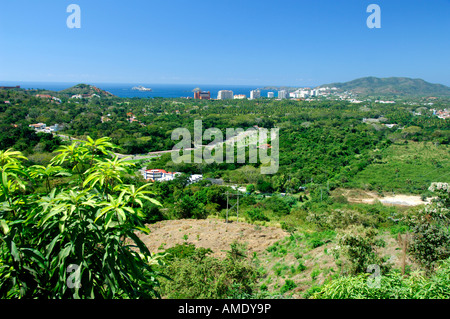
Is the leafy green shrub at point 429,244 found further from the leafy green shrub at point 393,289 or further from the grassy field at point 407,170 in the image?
the grassy field at point 407,170

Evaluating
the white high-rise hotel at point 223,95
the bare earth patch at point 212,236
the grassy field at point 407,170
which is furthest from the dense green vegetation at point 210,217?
the white high-rise hotel at point 223,95

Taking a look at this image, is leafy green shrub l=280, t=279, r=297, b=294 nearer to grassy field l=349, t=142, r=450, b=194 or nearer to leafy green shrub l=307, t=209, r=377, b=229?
leafy green shrub l=307, t=209, r=377, b=229

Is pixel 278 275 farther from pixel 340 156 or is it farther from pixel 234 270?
pixel 340 156

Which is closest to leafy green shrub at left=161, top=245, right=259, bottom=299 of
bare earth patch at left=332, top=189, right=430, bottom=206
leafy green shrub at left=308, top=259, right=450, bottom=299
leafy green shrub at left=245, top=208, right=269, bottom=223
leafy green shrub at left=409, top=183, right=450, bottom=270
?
leafy green shrub at left=308, top=259, right=450, bottom=299

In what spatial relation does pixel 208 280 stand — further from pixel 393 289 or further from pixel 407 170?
pixel 407 170

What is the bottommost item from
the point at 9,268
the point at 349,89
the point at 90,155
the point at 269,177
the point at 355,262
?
the point at 269,177

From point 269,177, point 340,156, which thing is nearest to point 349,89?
point 340,156
